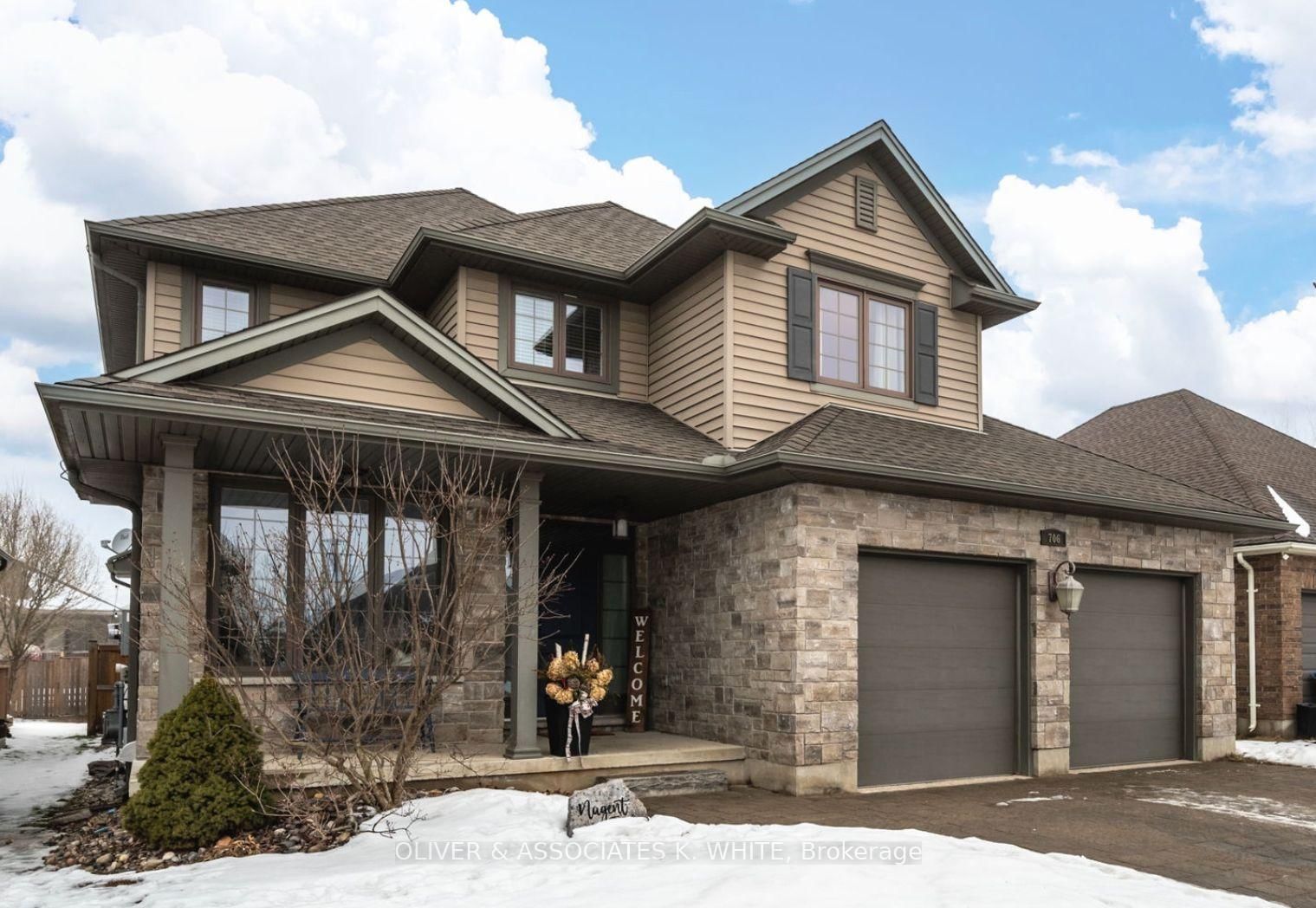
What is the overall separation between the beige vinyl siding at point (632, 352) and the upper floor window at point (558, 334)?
24 centimetres

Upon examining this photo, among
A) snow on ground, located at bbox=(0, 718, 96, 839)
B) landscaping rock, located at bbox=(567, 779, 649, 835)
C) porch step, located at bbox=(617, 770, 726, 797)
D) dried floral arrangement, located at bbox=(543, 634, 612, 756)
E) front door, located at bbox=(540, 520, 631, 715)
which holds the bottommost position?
snow on ground, located at bbox=(0, 718, 96, 839)

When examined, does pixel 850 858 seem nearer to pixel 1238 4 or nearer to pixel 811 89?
pixel 811 89

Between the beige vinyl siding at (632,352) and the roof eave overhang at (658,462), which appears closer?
the roof eave overhang at (658,462)

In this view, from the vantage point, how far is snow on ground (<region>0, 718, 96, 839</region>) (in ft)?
30.3

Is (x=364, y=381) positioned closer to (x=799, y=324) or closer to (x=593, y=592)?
(x=593, y=592)

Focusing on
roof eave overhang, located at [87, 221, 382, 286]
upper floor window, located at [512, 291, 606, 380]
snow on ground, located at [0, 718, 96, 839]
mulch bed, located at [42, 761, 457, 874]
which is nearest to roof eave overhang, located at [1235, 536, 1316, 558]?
upper floor window, located at [512, 291, 606, 380]

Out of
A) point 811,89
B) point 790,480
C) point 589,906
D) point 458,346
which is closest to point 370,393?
point 458,346

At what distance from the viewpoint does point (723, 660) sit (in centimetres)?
1042

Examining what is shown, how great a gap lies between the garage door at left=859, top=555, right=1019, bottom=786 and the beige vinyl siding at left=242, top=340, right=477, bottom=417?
452cm

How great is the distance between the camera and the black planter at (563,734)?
9.22m

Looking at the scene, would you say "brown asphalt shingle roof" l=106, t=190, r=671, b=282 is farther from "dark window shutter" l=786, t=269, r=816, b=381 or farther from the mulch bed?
the mulch bed

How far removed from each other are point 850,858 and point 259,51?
1413cm

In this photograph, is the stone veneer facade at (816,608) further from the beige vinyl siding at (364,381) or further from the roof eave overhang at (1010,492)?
the beige vinyl siding at (364,381)

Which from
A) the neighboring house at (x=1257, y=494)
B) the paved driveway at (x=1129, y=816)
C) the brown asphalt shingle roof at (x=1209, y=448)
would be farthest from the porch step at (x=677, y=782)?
the brown asphalt shingle roof at (x=1209, y=448)
